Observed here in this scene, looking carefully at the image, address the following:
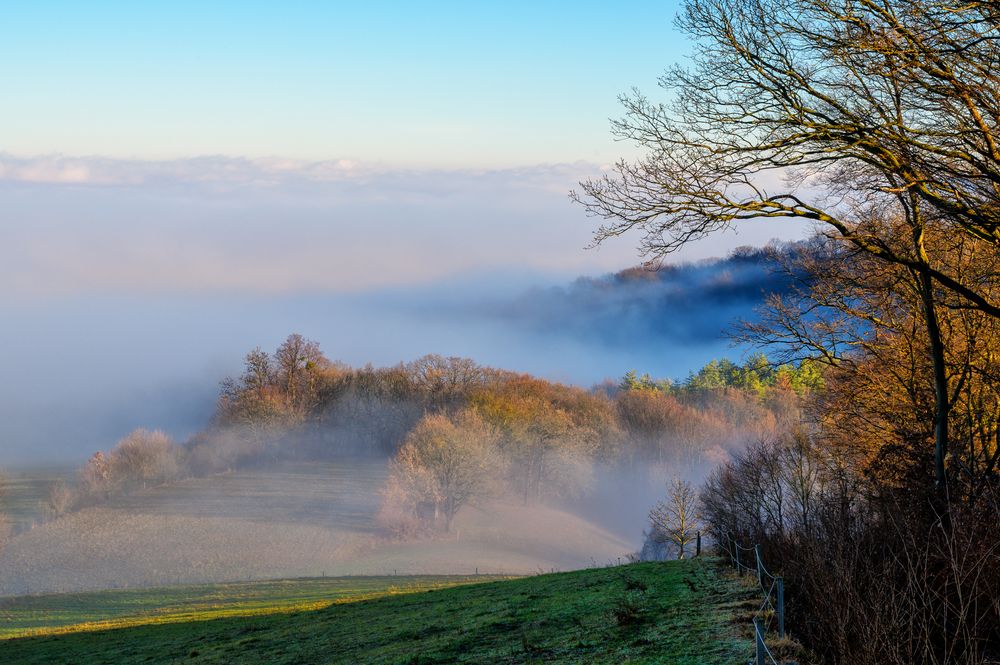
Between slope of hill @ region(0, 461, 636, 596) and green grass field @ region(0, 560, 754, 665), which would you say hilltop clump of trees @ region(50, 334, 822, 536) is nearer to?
slope of hill @ region(0, 461, 636, 596)

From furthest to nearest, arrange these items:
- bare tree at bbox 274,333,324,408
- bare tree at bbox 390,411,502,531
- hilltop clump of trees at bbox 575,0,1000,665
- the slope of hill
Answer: bare tree at bbox 274,333,324,408 → bare tree at bbox 390,411,502,531 → the slope of hill → hilltop clump of trees at bbox 575,0,1000,665

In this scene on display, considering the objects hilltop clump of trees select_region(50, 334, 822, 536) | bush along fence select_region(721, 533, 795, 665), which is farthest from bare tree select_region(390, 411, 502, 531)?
bush along fence select_region(721, 533, 795, 665)

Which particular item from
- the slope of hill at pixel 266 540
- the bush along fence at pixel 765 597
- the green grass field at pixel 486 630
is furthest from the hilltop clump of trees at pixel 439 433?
the bush along fence at pixel 765 597

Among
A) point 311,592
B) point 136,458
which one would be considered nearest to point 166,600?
point 311,592

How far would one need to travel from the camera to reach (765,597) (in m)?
13.5

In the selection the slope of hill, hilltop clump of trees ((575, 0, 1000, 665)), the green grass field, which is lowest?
the slope of hill

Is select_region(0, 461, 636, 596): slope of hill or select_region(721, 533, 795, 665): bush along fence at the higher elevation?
select_region(721, 533, 795, 665): bush along fence

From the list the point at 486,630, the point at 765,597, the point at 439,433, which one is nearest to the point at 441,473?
the point at 439,433

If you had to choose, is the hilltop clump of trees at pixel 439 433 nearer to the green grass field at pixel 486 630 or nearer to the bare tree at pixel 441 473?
the bare tree at pixel 441 473

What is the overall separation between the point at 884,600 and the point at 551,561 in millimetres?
76282

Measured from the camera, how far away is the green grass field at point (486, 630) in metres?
13.0

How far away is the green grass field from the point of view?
1301 cm

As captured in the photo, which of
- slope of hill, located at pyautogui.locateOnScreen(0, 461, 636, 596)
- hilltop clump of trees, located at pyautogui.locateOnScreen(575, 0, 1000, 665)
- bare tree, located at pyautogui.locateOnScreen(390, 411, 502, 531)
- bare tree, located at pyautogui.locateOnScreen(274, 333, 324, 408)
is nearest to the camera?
hilltop clump of trees, located at pyautogui.locateOnScreen(575, 0, 1000, 665)

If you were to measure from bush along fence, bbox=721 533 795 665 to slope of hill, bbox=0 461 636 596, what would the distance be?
53.8 m
